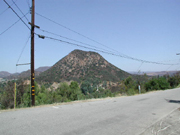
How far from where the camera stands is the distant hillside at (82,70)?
72.7m

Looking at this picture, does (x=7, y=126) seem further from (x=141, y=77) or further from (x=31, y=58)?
(x=141, y=77)

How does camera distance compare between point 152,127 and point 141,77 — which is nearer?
point 152,127

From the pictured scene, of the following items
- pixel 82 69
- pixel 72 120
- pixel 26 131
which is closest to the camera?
pixel 26 131

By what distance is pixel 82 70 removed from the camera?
83125mm

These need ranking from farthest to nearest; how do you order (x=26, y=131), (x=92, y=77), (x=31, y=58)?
(x=92, y=77) → (x=31, y=58) → (x=26, y=131)

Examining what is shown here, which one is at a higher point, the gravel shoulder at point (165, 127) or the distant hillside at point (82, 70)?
the distant hillside at point (82, 70)

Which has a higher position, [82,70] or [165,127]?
[82,70]

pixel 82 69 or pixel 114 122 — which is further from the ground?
pixel 82 69

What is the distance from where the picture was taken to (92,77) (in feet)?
254

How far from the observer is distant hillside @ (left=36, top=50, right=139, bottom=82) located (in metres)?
72.7

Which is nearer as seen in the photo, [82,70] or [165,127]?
[165,127]

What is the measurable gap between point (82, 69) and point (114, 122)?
254ft

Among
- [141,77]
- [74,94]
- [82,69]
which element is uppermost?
[82,69]

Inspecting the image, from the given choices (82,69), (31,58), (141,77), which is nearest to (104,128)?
(31,58)
